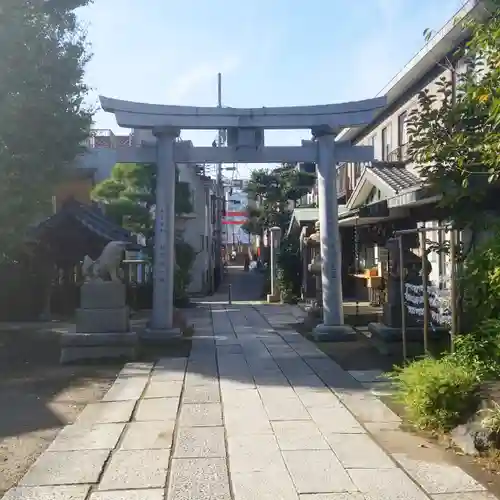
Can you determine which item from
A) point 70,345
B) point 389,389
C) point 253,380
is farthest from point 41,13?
point 389,389

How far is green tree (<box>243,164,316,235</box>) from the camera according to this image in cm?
3675

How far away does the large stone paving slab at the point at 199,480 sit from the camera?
5.10 metres

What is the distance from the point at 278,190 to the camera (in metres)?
38.6

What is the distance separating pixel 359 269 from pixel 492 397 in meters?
19.0

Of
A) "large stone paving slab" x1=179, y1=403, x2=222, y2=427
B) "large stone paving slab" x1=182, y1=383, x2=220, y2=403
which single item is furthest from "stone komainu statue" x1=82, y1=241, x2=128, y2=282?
"large stone paving slab" x1=179, y1=403, x2=222, y2=427

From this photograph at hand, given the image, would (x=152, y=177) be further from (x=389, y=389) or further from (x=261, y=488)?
(x=261, y=488)

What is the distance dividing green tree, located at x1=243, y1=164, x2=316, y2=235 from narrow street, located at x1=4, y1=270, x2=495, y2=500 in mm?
26406

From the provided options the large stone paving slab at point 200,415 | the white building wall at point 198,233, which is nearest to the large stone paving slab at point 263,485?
the large stone paving slab at point 200,415

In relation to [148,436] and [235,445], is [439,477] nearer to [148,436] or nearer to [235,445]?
[235,445]

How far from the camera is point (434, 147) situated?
25.7 ft

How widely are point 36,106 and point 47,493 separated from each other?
9245 millimetres

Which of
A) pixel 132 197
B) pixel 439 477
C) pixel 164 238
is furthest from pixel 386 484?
pixel 132 197

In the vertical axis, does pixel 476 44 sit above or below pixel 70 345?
above

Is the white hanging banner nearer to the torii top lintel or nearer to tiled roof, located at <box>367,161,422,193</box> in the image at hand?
tiled roof, located at <box>367,161,422,193</box>
